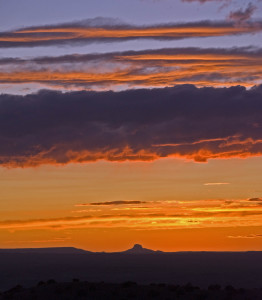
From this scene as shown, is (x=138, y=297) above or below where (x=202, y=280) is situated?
below

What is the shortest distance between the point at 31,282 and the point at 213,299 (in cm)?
13411

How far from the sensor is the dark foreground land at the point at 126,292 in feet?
233

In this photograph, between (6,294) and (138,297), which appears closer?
(138,297)

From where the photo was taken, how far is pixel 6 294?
258 feet

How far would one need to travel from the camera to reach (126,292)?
240 ft

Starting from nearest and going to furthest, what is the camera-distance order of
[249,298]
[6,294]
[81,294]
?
1. [249,298]
2. [81,294]
3. [6,294]

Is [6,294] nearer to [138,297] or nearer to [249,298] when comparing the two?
[138,297]

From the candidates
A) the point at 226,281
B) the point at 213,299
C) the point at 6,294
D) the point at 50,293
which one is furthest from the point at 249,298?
the point at 226,281

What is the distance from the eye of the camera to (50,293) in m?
75.1

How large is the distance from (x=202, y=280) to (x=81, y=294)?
129 metres

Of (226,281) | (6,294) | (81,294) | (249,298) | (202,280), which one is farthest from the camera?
(202,280)

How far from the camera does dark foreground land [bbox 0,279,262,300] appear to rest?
2790 inches

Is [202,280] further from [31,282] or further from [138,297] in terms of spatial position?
[138,297]

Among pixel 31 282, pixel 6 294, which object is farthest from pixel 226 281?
pixel 6 294
